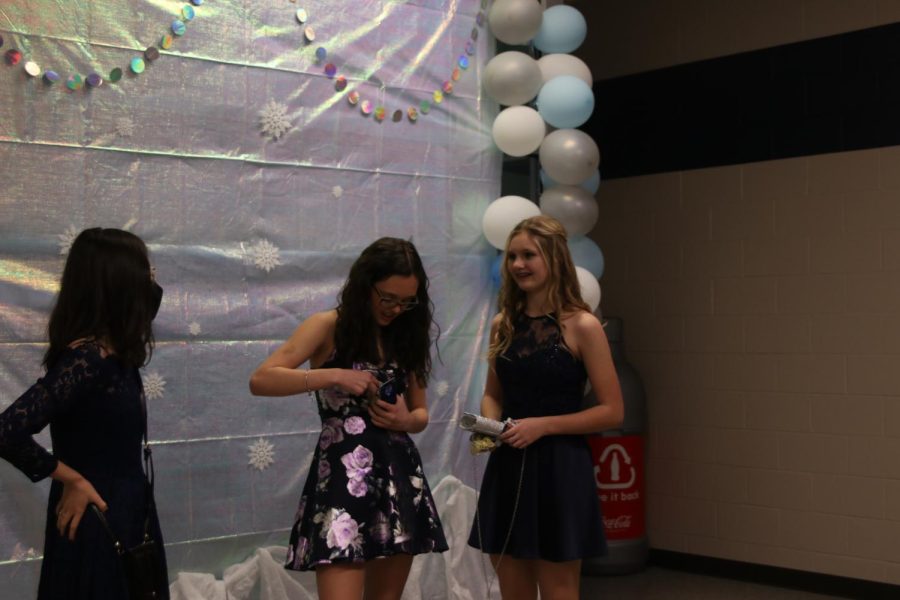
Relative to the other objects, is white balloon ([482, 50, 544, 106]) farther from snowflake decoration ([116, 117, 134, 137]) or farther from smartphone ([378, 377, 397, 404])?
smartphone ([378, 377, 397, 404])

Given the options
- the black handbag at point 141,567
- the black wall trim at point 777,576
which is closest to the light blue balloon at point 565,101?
the black wall trim at point 777,576

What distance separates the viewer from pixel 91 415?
7.25 feet

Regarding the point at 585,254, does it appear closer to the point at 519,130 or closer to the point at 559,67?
the point at 519,130

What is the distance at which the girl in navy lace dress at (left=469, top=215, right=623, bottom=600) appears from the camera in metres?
2.84

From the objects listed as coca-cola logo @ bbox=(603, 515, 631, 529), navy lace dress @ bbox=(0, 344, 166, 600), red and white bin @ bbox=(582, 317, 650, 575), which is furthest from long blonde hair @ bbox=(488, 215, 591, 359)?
coca-cola logo @ bbox=(603, 515, 631, 529)

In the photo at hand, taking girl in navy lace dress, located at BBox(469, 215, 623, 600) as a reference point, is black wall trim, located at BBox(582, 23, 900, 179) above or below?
above

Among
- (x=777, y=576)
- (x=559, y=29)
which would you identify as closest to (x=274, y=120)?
(x=559, y=29)

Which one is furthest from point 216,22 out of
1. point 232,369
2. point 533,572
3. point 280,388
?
point 533,572

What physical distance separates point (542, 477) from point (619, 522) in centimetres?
237

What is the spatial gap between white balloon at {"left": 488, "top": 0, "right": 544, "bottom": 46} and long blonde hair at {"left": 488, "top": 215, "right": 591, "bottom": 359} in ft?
4.80

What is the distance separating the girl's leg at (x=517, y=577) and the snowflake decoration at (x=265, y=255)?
1287 millimetres

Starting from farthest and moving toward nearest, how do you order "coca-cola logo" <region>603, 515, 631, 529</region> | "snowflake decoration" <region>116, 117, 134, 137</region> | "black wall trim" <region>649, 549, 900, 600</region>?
"coca-cola logo" <region>603, 515, 631, 529</region> < "black wall trim" <region>649, 549, 900, 600</region> < "snowflake decoration" <region>116, 117, 134, 137</region>

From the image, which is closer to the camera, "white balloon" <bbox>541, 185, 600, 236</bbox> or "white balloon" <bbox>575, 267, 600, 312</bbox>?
"white balloon" <bbox>575, 267, 600, 312</bbox>

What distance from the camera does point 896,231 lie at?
15.1 ft
